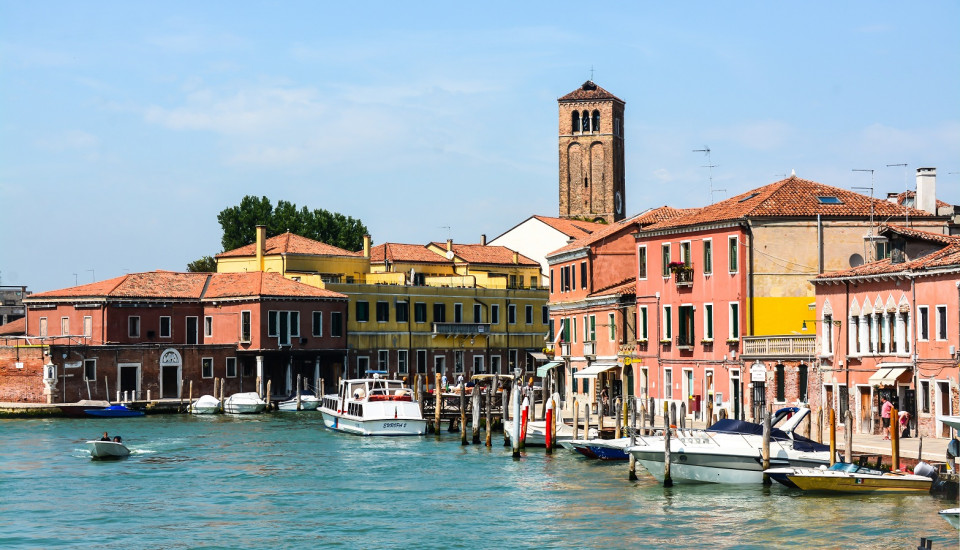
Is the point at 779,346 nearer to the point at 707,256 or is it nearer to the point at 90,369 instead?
the point at 707,256

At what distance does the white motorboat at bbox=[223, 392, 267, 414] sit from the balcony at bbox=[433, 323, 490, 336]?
610 inches

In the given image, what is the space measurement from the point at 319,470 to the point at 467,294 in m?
39.9

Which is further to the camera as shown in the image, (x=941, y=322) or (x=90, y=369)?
(x=90, y=369)

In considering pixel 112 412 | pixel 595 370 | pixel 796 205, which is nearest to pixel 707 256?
pixel 796 205

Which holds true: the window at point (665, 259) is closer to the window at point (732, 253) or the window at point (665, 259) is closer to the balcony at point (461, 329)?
the window at point (732, 253)

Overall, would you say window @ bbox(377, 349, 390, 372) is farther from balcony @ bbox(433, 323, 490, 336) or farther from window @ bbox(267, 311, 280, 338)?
window @ bbox(267, 311, 280, 338)

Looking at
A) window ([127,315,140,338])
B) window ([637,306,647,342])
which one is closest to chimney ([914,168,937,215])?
window ([637,306,647,342])

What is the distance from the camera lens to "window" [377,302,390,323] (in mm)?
75500

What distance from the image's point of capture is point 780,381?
4297cm

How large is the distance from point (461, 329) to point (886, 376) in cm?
4280

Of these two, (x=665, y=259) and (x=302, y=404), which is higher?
(x=665, y=259)

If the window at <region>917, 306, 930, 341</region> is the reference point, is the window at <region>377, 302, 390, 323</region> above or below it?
above

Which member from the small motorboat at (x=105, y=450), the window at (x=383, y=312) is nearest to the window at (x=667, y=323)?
A: the small motorboat at (x=105, y=450)

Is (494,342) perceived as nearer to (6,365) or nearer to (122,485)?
(6,365)
